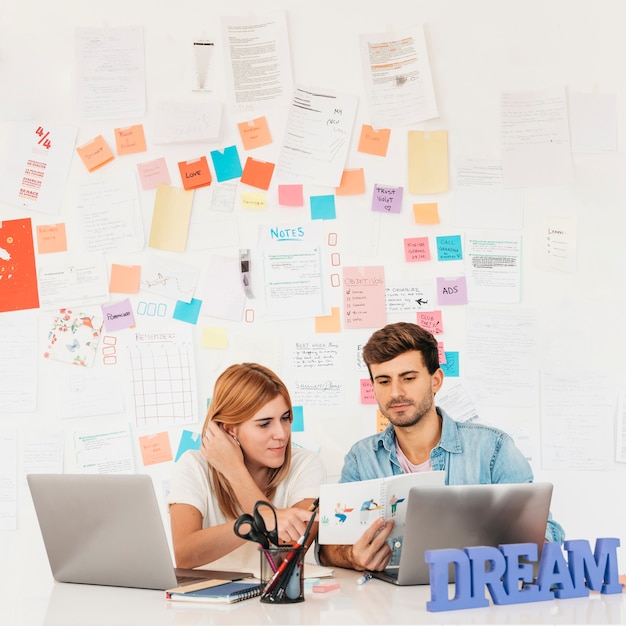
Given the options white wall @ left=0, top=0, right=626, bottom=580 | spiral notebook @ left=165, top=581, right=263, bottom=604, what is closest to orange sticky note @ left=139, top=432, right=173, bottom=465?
white wall @ left=0, top=0, right=626, bottom=580

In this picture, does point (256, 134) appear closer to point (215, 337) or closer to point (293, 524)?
point (215, 337)

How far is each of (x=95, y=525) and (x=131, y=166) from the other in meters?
1.55

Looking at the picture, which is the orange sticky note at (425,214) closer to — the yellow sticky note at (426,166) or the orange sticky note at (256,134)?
the yellow sticky note at (426,166)

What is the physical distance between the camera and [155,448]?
9.53 ft

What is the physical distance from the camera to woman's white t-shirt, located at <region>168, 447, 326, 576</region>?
7.75ft

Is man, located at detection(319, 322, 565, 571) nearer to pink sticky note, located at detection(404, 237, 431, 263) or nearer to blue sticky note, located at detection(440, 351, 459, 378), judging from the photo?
blue sticky note, located at detection(440, 351, 459, 378)

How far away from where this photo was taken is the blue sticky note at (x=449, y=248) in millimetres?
2961

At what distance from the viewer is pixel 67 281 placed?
2.95m

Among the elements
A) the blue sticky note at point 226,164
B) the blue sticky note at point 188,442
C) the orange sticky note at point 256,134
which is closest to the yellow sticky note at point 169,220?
the blue sticky note at point 226,164

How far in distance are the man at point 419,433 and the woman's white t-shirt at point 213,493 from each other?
0.59 ft

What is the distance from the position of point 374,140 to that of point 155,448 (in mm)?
1295

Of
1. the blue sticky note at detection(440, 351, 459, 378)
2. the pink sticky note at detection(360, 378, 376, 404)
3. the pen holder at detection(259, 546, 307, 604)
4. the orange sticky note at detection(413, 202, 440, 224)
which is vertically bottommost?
the pen holder at detection(259, 546, 307, 604)

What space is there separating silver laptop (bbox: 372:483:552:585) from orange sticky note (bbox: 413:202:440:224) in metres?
1.42

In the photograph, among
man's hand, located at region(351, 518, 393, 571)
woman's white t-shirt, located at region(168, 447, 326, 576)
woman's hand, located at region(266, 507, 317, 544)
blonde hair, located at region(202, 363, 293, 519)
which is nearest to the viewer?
man's hand, located at region(351, 518, 393, 571)
